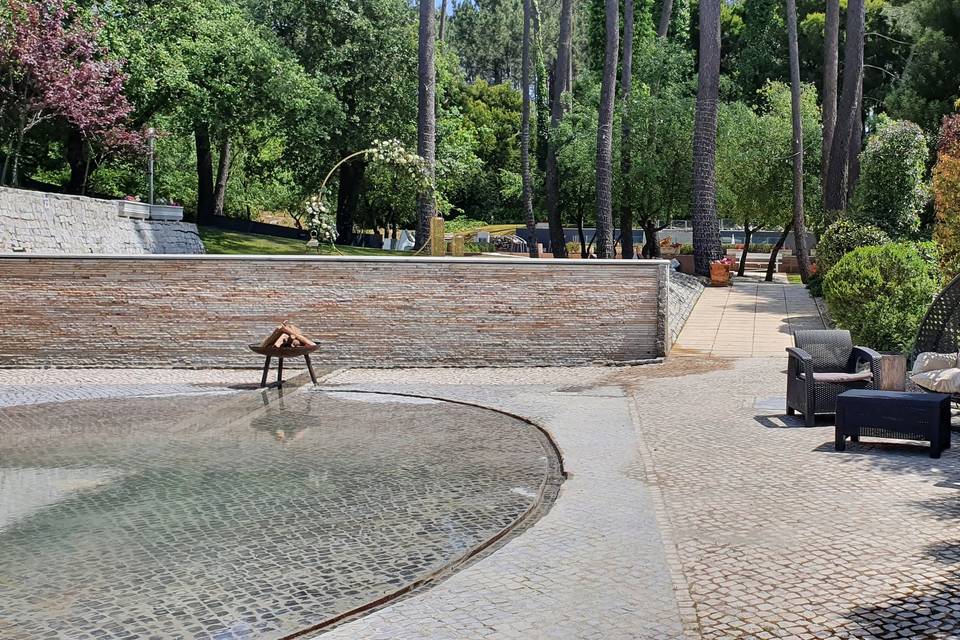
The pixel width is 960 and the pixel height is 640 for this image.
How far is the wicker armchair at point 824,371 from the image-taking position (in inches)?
417

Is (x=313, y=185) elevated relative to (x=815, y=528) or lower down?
elevated

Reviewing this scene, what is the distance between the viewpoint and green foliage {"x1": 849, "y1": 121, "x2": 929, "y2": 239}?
72.0 ft

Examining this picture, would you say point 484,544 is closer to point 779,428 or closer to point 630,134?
point 779,428

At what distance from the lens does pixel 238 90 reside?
1163 inches

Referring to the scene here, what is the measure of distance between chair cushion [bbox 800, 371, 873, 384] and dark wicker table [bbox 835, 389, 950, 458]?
1.09 m

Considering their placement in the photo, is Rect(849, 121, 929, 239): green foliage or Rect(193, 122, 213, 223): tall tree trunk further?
Rect(193, 122, 213, 223): tall tree trunk

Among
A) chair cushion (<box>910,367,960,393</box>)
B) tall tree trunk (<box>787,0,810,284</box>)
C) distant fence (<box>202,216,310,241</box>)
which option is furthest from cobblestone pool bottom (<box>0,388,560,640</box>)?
distant fence (<box>202,216,310,241</box>)

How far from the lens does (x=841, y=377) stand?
10.7m

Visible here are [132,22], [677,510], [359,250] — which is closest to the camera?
[677,510]

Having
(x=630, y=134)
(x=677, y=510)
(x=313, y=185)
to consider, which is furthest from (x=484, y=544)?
(x=313, y=185)

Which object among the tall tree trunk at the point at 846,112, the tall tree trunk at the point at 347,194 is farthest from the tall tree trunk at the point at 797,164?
the tall tree trunk at the point at 347,194

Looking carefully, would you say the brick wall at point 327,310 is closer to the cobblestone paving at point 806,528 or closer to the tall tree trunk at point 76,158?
the cobblestone paving at point 806,528

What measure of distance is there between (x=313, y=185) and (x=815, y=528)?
3319 cm

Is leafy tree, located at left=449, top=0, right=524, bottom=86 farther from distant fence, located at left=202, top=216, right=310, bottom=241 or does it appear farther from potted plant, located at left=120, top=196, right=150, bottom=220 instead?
potted plant, located at left=120, top=196, right=150, bottom=220
